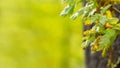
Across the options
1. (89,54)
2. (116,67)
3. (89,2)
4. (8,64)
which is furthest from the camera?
(8,64)

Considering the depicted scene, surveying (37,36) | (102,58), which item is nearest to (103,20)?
(102,58)

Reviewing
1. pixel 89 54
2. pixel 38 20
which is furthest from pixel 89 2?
pixel 38 20

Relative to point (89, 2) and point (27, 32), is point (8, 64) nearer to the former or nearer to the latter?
point (27, 32)

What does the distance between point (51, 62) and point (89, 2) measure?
6.85 metres

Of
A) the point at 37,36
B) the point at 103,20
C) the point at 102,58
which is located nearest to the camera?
the point at 103,20

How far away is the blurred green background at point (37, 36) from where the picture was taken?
24.6 ft

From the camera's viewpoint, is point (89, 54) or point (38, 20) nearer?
point (89, 54)

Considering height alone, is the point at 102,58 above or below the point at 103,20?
above

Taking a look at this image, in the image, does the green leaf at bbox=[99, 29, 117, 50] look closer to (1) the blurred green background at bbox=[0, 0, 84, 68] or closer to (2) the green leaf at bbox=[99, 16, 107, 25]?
(2) the green leaf at bbox=[99, 16, 107, 25]

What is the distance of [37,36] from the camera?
7965 millimetres

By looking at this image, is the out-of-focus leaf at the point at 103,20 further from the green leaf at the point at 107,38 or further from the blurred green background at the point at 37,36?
the blurred green background at the point at 37,36

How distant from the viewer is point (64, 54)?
26.1 ft

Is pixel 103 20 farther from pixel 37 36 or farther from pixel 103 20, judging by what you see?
pixel 37 36

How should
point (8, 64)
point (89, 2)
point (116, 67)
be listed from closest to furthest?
point (89, 2) < point (116, 67) < point (8, 64)
